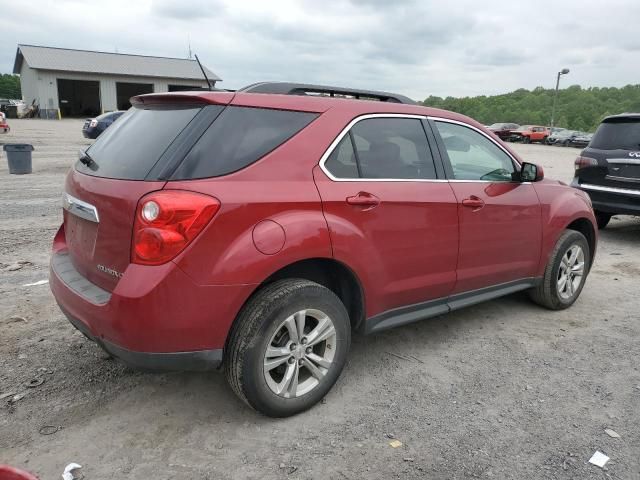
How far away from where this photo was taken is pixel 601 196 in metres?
7.63

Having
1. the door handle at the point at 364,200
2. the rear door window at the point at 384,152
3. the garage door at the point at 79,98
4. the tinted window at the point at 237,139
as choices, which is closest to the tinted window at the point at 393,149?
the rear door window at the point at 384,152

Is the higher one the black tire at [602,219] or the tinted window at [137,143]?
the tinted window at [137,143]

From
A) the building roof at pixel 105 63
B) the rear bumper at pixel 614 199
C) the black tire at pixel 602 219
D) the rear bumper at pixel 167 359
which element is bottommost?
the black tire at pixel 602 219

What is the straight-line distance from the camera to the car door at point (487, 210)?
3.76m

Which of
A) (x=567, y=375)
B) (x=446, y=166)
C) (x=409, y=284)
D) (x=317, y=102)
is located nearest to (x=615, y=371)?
(x=567, y=375)

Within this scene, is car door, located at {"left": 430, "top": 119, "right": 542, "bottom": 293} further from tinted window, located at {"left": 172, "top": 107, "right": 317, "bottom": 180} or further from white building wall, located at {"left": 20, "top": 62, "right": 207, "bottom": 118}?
white building wall, located at {"left": 20, "top": 62, "right": 207, "bottom": 118}

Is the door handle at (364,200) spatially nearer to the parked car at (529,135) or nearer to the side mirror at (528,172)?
the side mirror at (528,172)

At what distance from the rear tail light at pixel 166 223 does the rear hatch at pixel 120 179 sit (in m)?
0.06

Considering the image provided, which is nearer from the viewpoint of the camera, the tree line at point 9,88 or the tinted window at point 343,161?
the tinted window at point 343,161

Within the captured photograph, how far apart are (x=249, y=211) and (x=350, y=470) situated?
4.41ft

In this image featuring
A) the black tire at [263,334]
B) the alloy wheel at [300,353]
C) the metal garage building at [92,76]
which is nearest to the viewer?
the black tire at [263,334]

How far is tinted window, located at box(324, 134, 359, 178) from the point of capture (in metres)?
3.05

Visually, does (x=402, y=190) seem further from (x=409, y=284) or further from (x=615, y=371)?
(x=615, y=371)

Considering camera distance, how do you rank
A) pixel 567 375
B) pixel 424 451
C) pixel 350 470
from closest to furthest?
1. pixel 350 470
2. pixel 424 451
3. pixel 567 375
